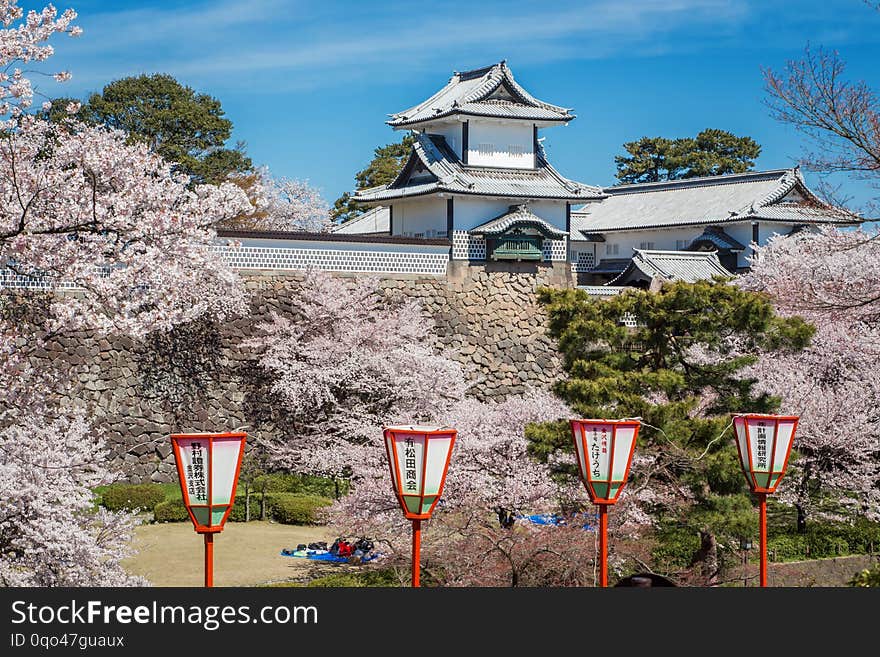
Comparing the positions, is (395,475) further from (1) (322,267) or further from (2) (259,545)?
(1) (322,267)

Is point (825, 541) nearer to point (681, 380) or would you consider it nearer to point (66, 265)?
point (681, 380)

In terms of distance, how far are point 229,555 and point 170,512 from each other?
2688mm

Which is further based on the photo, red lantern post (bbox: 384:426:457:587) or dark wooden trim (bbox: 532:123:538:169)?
dark wooden trim (bbox: 532:123:538:169)

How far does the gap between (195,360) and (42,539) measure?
10760mm

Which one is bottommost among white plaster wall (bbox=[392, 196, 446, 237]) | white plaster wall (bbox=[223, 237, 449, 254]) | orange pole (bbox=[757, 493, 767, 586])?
→ orange pole (bbox=[757, 493, 767, 586])

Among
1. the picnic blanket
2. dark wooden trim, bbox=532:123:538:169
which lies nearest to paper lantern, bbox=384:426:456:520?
the picnic blanket

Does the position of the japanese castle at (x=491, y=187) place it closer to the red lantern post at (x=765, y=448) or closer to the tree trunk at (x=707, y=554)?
the tree trunk at (x=707, y=554)

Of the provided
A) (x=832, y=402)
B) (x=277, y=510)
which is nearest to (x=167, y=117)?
(x=277, y=510)

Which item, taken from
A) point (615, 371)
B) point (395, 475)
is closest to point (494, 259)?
point (615, 371)

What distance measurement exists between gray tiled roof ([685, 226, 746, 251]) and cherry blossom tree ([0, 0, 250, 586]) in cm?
2236

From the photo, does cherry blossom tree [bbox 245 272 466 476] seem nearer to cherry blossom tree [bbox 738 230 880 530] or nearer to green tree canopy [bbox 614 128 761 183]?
cherry blossom tree [bbox 738 230 880 530]

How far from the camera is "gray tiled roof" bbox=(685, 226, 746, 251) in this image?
31.5 metres

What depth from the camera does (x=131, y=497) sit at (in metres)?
18.3

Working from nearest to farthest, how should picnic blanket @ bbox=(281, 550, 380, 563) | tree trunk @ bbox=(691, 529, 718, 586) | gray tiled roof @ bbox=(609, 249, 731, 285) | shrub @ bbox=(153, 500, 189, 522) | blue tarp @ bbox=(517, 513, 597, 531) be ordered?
tree trunk @ bbox=(691, 529, 718, 586)
blue tarp @ bbox=(517, 513, 597, 531)
picnic blanket @ bbox=(281, 550, 380, 563)
shrub @ bbox=(153, 500, 189, 522)
gray tiled roof @ bbox=(609, 249, 731, 285)
